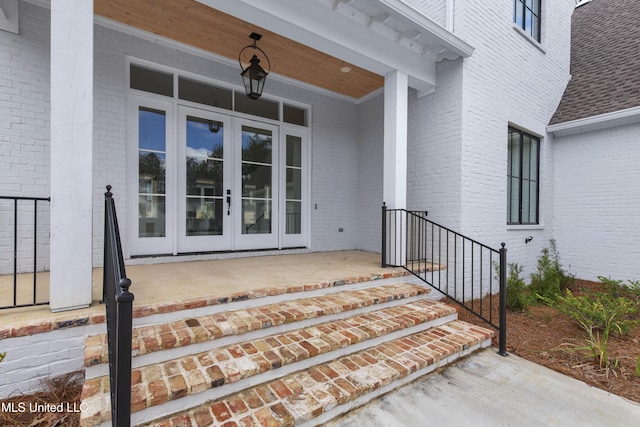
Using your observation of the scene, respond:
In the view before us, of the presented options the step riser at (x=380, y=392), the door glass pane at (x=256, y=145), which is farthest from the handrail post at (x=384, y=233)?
the door glass pane at (x=256, y=145)

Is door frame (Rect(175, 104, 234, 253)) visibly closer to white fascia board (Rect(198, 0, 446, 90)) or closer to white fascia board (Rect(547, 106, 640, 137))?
white fascia board (Rect(198, 0, 446, 90))

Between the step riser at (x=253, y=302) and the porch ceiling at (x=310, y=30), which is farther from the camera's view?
the porch ceiling at (x=310, y=30)

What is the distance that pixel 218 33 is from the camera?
3.51m

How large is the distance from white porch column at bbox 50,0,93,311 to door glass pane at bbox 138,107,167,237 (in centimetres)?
184

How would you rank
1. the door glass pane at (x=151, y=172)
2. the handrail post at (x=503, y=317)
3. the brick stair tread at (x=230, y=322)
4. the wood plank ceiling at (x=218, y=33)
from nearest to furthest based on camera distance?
the brick stair tread at (x=230, y=322) < the handrail post at (x=503, y=317) < the wood plank ceiling at (x=218, y=33) < the door glass pane at (x=151, y=172)

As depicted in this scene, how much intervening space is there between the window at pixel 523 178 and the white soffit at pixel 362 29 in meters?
2.01

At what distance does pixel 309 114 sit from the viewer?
5172mm

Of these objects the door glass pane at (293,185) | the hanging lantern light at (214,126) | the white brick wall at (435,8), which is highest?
the white brick wall at (435,8)

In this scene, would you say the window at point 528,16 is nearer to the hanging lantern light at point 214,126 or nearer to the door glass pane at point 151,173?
the hanging lantern light at point 214,126

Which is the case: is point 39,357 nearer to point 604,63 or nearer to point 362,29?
point 362,29

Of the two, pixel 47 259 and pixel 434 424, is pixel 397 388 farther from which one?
pixel 47 259

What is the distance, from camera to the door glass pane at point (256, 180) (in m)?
4.55

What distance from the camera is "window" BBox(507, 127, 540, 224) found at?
16.1ft

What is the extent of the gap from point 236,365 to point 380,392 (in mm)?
958
